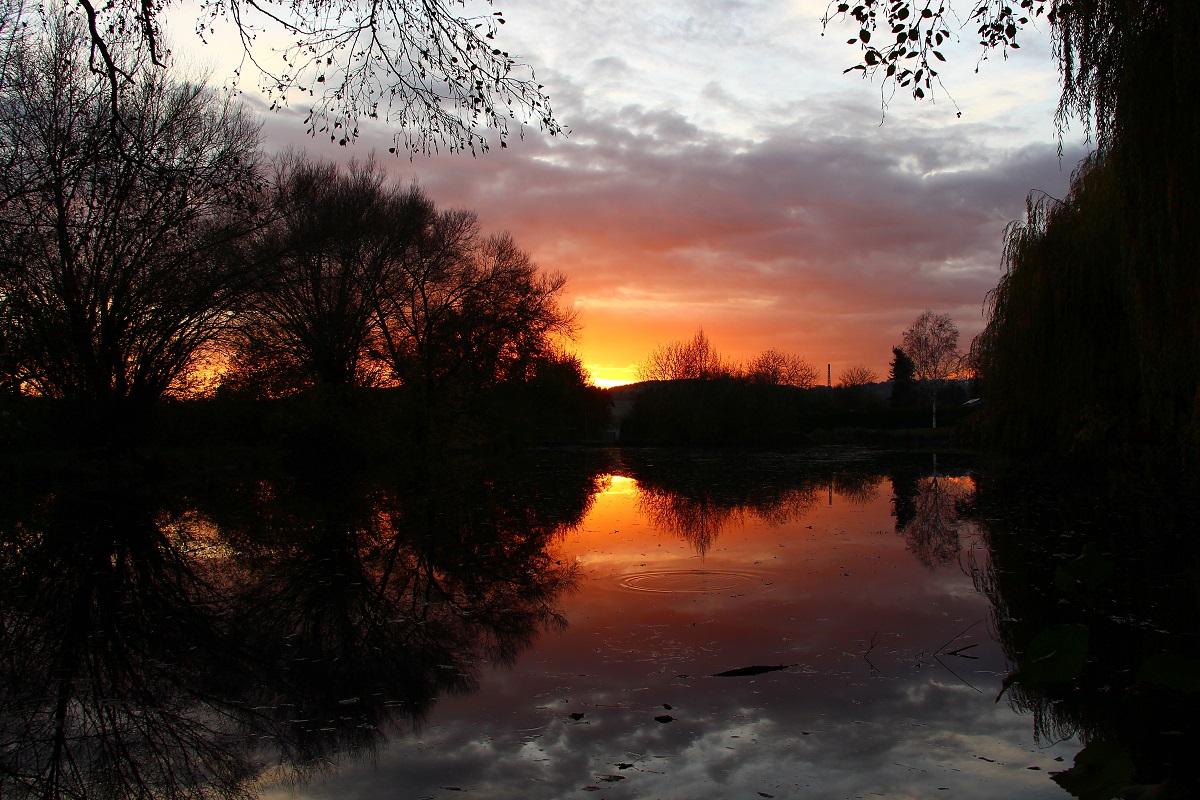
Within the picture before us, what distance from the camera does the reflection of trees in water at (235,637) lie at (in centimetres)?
400

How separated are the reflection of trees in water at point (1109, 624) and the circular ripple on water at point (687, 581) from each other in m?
2.23

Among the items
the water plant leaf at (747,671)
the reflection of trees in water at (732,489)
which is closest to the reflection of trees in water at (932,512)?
the reflection of trees in water at (732,489)

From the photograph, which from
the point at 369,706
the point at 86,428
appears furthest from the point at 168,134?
the point at 369,706

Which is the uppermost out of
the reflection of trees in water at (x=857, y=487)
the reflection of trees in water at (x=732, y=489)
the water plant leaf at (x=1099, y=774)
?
the water plant leaf at (x=1099, y=774)

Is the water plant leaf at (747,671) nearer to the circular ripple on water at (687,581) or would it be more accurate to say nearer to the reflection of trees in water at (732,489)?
the circular ripple on water at (687,581)

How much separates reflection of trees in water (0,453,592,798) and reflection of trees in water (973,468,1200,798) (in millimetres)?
3193

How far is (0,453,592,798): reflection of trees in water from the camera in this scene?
158 inches

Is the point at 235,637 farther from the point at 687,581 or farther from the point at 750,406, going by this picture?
the point at 750,406

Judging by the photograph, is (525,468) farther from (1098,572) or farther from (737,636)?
(1098,572)

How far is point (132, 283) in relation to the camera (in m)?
19.1

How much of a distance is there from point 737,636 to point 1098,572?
11.5ft

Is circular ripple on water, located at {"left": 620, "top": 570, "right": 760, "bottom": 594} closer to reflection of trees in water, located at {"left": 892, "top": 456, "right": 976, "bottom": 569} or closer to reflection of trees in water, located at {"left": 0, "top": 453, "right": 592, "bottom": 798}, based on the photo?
reflection of trees in water, located at {"left": 0, "top": 453, "right": 592, "bottom": 798}

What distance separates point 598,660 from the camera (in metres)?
5.57

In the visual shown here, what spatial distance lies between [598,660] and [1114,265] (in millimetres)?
13247
